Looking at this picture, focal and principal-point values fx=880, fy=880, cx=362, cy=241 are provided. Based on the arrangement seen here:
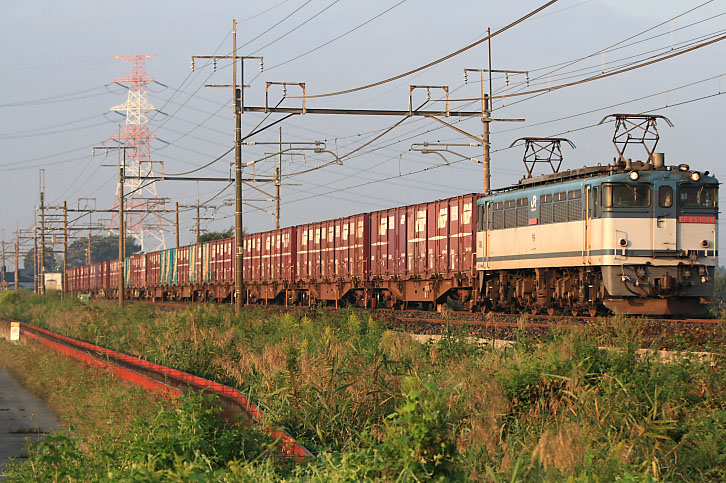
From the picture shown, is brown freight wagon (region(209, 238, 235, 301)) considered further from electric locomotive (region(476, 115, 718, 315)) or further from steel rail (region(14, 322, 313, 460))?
electric locomotive (region(476, 115, 718, 315))

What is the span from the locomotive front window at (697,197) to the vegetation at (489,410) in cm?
785

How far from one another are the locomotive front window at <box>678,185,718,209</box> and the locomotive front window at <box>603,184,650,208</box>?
98 centimetres

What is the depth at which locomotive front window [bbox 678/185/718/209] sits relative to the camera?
22.0 m

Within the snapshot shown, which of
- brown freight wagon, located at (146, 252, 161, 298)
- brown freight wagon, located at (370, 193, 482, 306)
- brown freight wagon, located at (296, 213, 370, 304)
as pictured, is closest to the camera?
brown freight wagon, located at (370, 193, 482, 306)

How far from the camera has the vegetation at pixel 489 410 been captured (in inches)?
314

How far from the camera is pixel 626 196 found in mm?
21672

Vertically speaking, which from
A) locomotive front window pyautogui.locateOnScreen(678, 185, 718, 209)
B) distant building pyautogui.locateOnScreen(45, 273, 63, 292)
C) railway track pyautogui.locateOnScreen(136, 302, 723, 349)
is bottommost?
distant building pyautogui.locateOnScreen(45, 273, 63, 292)

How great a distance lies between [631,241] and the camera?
21.5 meters

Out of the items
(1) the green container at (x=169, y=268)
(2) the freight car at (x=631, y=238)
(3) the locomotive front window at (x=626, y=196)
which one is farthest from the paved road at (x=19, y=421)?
(1) the green container at (x=169, y=268)

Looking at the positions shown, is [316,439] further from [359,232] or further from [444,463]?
[359,232]

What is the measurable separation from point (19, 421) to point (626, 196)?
50.0 feet

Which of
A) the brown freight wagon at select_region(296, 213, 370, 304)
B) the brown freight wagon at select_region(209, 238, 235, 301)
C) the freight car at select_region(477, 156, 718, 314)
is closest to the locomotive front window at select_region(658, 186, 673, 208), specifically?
the freight car at select_region(477, 156, 718, 314)

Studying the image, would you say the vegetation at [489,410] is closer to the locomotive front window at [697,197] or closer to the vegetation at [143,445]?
the vegetation at [143,445]

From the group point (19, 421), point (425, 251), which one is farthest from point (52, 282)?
point (19, 421)
